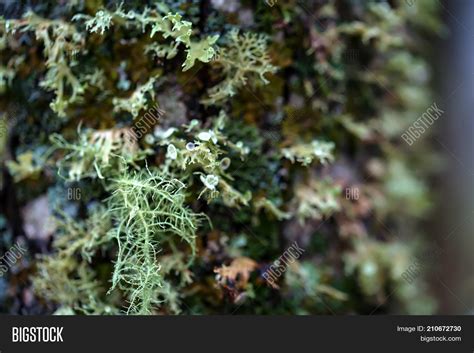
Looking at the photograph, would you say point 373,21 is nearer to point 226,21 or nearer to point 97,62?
point 226,21

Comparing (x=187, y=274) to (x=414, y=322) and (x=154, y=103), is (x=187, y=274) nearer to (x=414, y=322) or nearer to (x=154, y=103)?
A: (x=154, y=103)

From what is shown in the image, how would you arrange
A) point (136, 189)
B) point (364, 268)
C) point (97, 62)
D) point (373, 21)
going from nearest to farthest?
point (136, 189) < point (97, 62) < point (373, 21) < point (364, 268)

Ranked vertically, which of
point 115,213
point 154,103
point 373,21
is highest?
point 373,21

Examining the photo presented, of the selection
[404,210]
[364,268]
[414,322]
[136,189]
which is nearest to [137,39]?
[136,189]

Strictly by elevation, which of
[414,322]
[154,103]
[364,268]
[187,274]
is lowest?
[364,268]

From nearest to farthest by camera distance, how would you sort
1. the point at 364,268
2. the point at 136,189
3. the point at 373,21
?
the point at 136,189 < the point at 373,21 < the point at 364,268

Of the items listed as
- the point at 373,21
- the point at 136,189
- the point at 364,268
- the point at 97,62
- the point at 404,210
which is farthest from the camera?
the point at 404,210

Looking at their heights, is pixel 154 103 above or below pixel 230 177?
above

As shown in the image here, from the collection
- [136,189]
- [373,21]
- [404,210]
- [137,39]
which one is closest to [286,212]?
[136,189]

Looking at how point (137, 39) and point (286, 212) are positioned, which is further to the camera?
point (286, 212)
